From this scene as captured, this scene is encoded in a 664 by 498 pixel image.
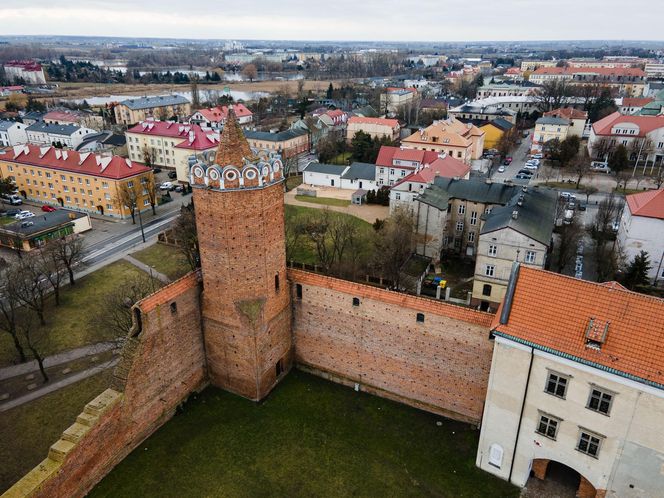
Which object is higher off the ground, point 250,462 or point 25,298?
point 25,298

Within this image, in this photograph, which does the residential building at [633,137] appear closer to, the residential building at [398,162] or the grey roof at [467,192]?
the residential building at [398,162]

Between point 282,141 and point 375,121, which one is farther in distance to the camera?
point 375,121

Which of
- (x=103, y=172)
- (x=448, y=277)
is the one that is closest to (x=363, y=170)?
(x=448, y=277)

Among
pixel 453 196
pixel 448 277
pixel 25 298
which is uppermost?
pixel 453 196

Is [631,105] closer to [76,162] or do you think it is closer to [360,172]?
[360,172]

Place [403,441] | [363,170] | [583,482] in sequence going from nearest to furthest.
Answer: [583,482] < [403,441] < [363,170]

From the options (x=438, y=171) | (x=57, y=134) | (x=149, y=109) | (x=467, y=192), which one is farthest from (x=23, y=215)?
(x=149, y=109)

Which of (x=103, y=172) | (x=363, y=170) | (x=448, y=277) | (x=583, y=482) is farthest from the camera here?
(x=363, y=170)

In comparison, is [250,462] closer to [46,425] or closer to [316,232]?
[46,425]

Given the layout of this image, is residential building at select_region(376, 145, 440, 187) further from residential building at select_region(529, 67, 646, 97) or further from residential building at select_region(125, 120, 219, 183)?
residential building at select_region(529, 67, 646, 97)
